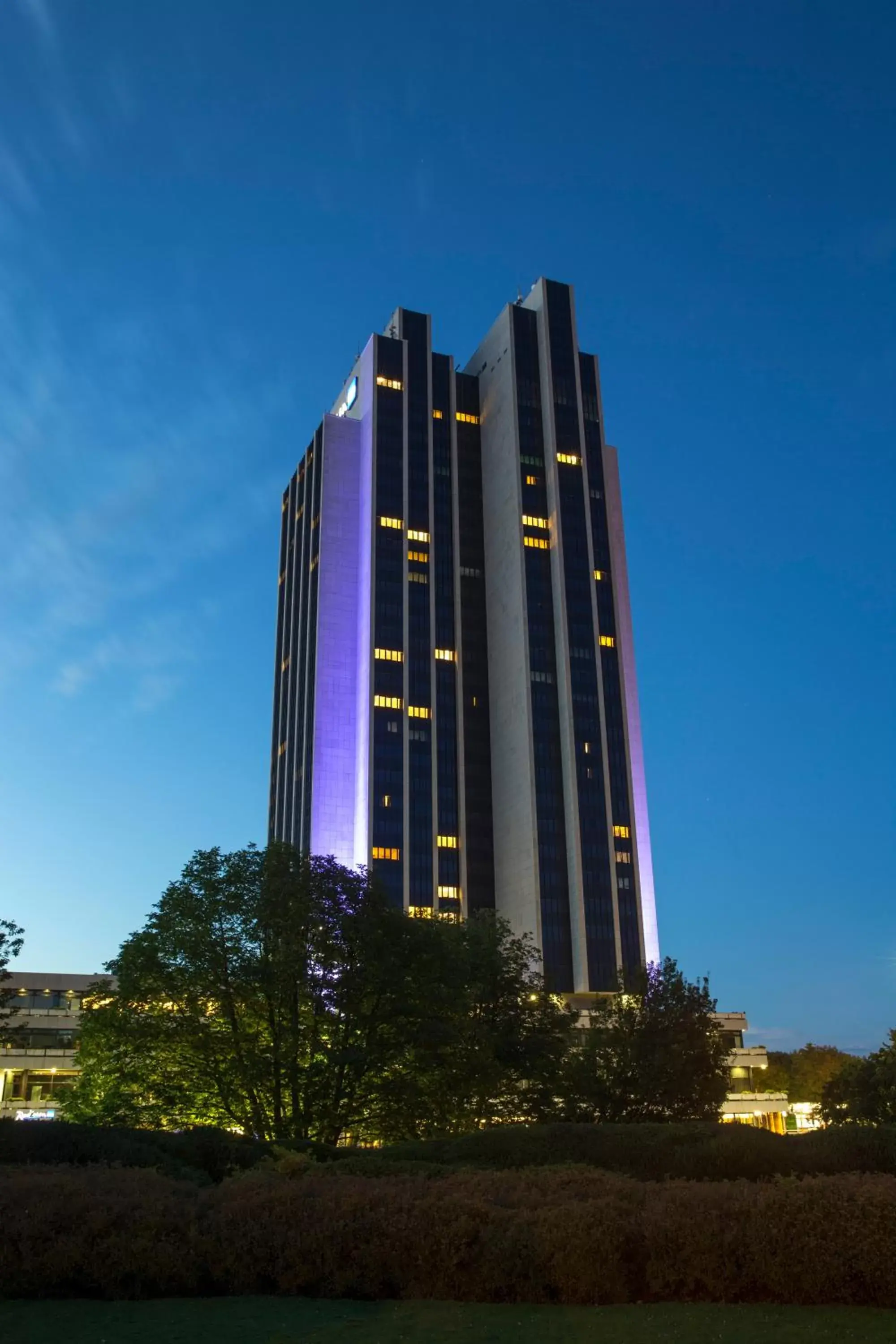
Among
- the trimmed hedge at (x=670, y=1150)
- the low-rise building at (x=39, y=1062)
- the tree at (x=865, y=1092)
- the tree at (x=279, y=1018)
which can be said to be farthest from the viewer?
the low-rise building at (x=39, y=1062)

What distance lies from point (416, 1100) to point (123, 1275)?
26.7 meters

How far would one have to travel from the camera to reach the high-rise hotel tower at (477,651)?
14425 centimetres

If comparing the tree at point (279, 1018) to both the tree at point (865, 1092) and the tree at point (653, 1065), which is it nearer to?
the tree at point (653, 1065)

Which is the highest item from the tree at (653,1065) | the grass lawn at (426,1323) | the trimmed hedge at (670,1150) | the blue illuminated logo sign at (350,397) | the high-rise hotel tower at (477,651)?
the blue illuminated logo sign at (350,397)

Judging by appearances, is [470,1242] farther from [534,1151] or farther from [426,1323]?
[534,1151]

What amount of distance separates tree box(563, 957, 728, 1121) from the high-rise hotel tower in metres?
77.4

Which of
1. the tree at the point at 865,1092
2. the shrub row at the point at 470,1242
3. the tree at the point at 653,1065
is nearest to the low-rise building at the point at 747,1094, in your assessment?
the tree at the point at 865,1092

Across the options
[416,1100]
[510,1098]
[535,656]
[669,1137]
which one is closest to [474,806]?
[535,656]

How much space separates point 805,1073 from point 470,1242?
580 feet

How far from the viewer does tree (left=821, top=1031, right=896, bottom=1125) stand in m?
62.0

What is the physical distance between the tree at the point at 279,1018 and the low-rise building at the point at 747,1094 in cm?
7502

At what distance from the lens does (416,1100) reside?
41.1 meters

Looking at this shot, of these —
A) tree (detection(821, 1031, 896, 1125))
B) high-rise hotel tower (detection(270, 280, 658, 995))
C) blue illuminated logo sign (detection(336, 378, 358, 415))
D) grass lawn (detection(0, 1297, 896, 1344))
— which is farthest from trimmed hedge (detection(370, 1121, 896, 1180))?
blue illuminated logo sign (detection(336, 378, 358, 415))

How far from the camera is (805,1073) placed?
173 m
